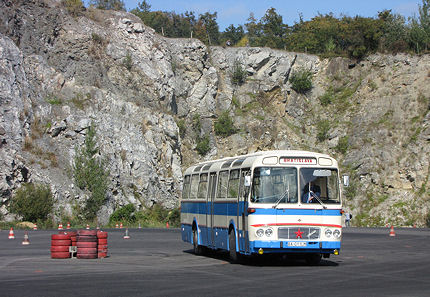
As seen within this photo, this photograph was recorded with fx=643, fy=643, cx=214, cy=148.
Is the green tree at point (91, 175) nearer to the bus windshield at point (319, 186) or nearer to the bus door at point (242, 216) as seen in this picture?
the bus door at point (242, 216)

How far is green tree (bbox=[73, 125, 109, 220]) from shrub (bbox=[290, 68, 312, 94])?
31.1m

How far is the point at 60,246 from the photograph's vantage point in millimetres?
21062

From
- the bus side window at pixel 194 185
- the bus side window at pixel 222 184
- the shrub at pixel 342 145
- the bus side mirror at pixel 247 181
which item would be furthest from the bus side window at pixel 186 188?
the shrub at pixel 342 145

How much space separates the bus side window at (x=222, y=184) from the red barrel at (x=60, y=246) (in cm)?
526

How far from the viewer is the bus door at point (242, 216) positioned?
60.4 feet

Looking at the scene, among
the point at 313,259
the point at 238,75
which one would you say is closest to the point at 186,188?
the point at 313,259

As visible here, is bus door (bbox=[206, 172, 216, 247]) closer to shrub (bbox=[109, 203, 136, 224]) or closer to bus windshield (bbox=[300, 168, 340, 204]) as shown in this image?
bus windshield (bbox=[300, 168, 340, 204])

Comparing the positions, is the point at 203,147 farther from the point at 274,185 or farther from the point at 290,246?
the point at 290,246

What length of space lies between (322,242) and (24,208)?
36.5m

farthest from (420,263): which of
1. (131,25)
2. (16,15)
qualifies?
(131,25)

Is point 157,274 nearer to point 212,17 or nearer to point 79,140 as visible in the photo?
point 79,140

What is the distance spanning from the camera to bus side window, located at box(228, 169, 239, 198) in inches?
771

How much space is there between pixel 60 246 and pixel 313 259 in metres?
8.20

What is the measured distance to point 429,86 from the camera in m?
70.5
